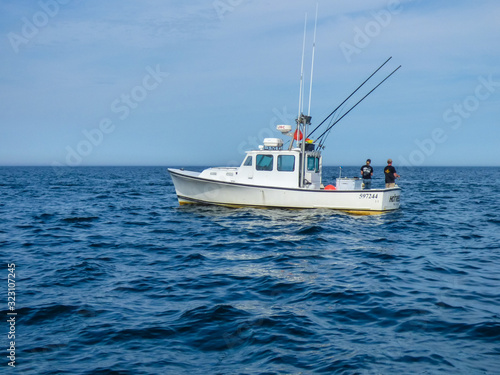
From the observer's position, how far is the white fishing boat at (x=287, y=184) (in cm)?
1820

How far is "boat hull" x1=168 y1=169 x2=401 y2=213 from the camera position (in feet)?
59.5

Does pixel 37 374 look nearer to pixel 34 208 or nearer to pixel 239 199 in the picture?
pixel 239 199

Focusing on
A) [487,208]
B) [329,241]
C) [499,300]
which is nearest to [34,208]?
[329,241]

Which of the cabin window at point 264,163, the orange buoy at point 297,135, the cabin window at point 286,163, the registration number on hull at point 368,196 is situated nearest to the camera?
the registration number on hull at point 368,196

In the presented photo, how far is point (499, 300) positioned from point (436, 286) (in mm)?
1188

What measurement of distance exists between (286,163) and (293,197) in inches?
57.9

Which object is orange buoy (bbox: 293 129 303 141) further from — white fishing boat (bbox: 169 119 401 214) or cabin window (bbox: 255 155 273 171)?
cabin window (bbox: 255 155 273 171)

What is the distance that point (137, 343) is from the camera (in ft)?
19.9

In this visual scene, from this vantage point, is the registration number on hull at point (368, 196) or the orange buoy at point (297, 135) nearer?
the registration number on hull at point (368, 196)

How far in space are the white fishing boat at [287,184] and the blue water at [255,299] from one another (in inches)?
100

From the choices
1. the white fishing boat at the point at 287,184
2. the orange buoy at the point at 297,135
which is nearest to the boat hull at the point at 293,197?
the white fishing boat at the point at 287,184

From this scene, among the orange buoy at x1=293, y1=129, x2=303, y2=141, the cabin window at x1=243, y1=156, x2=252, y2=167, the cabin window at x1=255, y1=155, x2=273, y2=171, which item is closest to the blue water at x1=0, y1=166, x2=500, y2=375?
the cabin window at x1=255, y1=155, x2=273, y2=171

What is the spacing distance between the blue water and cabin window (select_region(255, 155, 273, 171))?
3.77 meters

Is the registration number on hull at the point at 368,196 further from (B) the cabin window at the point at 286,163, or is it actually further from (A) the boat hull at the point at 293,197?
(B) the cabin window at the point at 286,163
